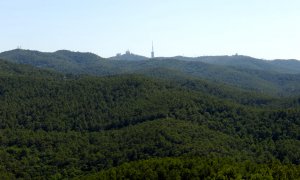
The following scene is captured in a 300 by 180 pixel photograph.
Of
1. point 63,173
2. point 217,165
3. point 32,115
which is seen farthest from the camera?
point 32,115

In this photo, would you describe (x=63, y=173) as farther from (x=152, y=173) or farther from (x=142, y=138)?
(x=152, y=173)

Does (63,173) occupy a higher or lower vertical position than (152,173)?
lower

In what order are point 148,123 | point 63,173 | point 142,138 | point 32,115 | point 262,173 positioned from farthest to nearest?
point 32,115, point 148,123, point 142,138, point 63,173, point 262,173

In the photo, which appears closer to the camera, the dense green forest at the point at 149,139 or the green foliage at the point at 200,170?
the green foliage at the point at 200,170

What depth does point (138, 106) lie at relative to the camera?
614ft

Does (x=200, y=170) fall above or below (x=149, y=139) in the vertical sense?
above

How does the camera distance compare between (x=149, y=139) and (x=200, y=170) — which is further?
(x=149, y=139)

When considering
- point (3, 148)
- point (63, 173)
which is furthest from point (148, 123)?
point (3, 148)

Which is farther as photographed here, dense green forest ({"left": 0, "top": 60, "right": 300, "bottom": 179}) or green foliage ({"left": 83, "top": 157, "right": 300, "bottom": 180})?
dense green forest ({"left": 0, "top": 60, "right": 300, "bottom": 179})

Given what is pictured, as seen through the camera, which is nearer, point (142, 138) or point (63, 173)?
point (63, 173)

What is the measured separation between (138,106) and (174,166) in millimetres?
94047

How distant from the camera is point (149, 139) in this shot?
134 m

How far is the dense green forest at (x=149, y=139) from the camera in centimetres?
9512

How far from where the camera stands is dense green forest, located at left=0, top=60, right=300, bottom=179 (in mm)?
95125
